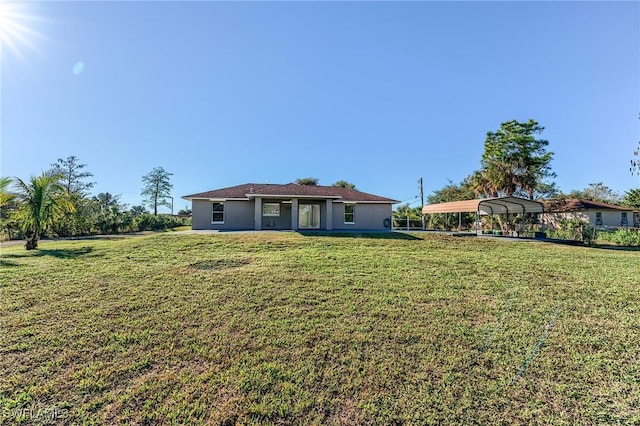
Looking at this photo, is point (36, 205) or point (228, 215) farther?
point (228, 215)

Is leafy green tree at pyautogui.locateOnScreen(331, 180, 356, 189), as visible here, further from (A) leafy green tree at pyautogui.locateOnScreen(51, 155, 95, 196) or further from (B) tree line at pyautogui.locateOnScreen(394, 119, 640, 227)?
(A) leafy green tree at pyautogui.locateOnScreen(51, 155, 95, 196)

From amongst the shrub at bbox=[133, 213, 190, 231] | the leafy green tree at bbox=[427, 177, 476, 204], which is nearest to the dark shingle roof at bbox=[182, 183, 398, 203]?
the shrub at bbox=[133, 213, 190, 231]

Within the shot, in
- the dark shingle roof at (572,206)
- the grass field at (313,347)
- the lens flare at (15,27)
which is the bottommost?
the grass field at (313,347)

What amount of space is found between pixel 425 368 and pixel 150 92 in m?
15.3

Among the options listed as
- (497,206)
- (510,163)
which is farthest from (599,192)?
(497,206)

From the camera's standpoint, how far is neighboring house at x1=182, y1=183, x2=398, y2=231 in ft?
59.7

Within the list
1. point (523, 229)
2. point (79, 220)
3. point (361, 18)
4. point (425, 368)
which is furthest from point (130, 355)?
point (79, 220)

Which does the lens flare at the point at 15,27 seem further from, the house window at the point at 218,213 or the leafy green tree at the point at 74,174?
the leafy green tree at the point at 74,174

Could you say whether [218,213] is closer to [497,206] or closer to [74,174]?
[497,206]

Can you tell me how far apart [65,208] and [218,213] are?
26.4 ft

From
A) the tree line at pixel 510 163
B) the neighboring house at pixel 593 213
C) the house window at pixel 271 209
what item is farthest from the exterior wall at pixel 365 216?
the neighboring house at pixel 593 213

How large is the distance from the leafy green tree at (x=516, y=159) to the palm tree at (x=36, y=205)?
34152 mm

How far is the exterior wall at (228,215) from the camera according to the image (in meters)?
19.2

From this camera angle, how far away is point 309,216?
21.2 m
